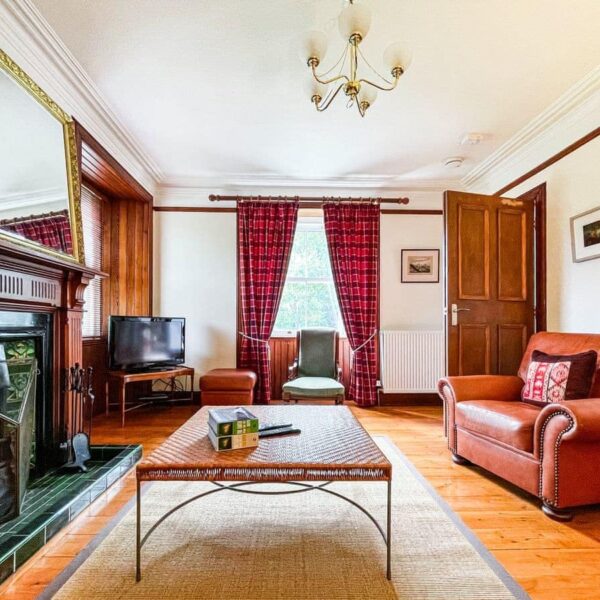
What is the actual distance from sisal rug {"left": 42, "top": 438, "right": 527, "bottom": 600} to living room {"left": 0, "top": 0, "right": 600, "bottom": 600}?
14 mm

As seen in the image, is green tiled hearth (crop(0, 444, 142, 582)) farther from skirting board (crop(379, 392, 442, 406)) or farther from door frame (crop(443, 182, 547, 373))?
door frame (crop(443, 182, 547, 373))

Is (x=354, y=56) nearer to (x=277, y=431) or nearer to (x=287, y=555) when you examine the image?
(x=277, y=431)

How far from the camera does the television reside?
11.9ft

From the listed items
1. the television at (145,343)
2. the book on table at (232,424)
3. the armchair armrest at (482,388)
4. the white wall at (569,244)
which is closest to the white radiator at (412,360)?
the white wall at (569,244)

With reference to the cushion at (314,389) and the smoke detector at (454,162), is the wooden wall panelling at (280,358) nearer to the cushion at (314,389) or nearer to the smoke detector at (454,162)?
the cushion at (314,389)

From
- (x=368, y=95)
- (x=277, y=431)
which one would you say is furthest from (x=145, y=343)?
(x=368, y=95)

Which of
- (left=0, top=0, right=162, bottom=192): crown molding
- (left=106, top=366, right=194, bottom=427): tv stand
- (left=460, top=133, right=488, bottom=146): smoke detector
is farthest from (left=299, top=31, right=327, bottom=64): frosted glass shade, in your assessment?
(left=106, top=366, right=194, bottom=427): tv stand

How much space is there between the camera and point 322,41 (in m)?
1.80

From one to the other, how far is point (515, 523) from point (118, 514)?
2.03m

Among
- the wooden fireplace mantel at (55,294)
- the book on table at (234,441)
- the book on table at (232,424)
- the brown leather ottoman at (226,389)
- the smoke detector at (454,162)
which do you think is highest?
the smoke detector at (454,162)

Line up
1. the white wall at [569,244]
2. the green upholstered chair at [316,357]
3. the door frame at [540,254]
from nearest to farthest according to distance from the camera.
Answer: the white wall at [569,244] → the door frame at [540,254] → the green upholstered chair at [316,357]

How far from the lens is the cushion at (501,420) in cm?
206

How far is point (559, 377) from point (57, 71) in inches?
147

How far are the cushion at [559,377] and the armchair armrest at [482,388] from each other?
141 mm
